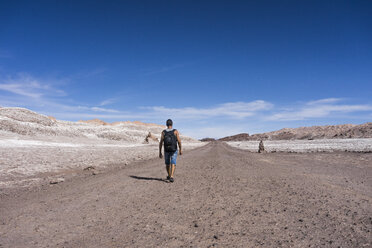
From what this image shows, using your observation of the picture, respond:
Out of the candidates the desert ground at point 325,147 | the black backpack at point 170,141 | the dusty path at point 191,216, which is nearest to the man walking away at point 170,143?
the black backpack at point 170,141

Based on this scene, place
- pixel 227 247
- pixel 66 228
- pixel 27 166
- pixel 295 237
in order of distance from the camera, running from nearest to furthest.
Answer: pixel 227 247, pixel 295 237, pixel 66 228, pixel 27 166

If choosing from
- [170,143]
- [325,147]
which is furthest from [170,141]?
[325,147]

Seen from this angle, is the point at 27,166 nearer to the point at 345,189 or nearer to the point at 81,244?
the point at 81,244

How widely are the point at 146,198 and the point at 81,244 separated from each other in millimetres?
2710

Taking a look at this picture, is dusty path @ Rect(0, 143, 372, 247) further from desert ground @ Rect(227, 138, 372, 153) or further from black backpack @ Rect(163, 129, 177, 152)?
desert ground @ Rect(227, 138, 372, 153)

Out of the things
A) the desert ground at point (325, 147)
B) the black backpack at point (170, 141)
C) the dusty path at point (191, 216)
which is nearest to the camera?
the dusty path at point (191, 216)

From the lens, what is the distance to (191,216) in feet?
15.5

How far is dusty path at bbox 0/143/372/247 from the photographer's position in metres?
3.62

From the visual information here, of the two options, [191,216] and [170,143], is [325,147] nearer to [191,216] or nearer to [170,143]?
[170,143]

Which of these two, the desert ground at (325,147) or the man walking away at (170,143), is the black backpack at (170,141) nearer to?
the man walking away at (170,143)

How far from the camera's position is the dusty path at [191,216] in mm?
3623

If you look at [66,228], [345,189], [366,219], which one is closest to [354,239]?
[366,219]

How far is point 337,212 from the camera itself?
476cm

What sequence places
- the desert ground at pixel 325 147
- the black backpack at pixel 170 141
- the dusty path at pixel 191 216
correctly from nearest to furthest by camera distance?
the dusty path at pixel 191 216 → the black backpack at pixel 170 141 → the desert ground at pixel 325 147
